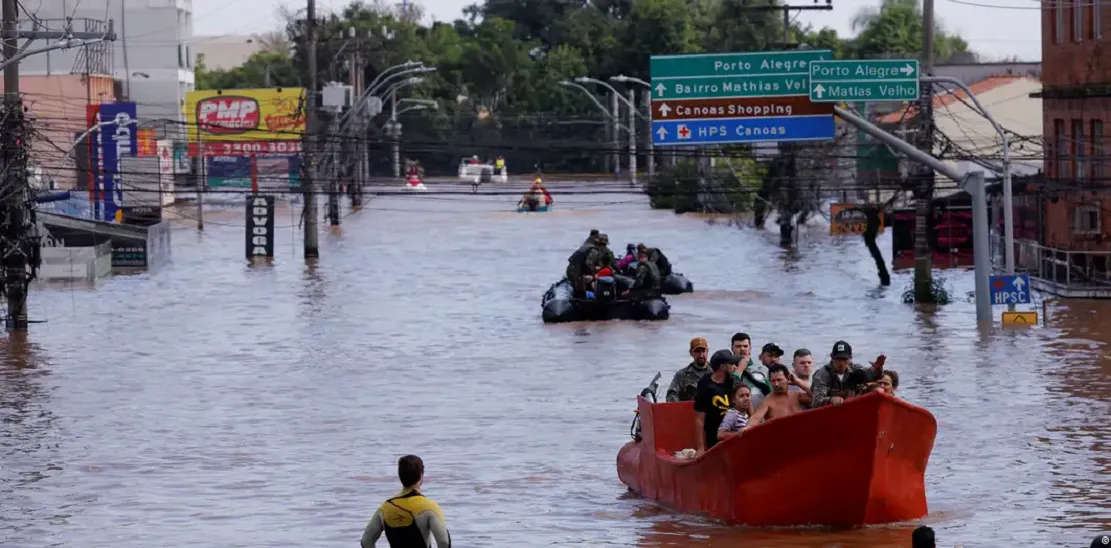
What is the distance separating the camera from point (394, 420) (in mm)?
28234

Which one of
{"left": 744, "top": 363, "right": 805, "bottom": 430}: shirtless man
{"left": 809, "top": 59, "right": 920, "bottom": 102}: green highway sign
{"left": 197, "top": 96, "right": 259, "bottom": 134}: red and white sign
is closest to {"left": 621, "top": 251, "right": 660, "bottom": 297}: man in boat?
{"left": 809, "top": 59, "right": 920, "bottom": 102}: green highway sign

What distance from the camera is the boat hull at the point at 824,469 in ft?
54.2

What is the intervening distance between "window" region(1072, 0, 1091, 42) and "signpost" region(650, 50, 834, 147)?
1142cm

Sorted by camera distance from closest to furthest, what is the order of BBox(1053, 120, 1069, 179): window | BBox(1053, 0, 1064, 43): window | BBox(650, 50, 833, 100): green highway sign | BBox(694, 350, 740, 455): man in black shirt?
BBox(694, 350, 740, 455): man in black shirt → BBox(650, 50, 833, 100): green highway sign → BBox(1053, 0, 1064, 43): window → BBox(1053, 120, 1069, 179): window

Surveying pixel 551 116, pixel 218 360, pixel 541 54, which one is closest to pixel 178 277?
pixel 218 360

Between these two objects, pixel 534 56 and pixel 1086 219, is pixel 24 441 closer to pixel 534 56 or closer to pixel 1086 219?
pixel 1086 219

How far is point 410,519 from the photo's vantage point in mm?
11734

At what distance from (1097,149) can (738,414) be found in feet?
105

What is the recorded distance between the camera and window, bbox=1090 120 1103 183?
46.6 meters

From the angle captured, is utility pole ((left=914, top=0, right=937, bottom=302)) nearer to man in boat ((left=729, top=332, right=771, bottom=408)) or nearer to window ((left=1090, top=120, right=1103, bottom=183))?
window ((left=1090, top=120, right=1103, bottom=183))

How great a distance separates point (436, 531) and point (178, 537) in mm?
7934

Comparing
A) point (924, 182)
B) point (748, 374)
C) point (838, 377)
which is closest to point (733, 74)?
point (924, 182)

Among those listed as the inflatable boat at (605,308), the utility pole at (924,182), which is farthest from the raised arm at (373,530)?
the inflatable boat at (605,308)

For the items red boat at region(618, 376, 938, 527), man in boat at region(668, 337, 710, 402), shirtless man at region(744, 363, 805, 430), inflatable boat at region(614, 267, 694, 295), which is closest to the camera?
red boat at region(618, 376, 938, 527)
